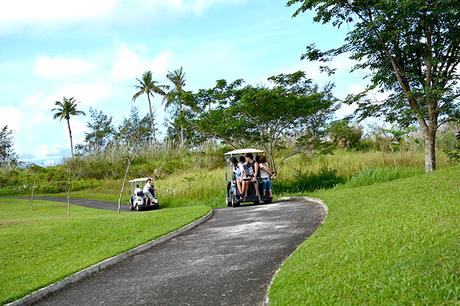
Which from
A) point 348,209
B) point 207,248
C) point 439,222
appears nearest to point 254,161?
point 348,209

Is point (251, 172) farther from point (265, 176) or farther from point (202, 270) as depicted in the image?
point (202, 270)

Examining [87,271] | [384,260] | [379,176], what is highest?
[379,176]

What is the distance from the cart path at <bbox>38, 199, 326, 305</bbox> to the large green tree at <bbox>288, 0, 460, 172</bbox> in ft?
28.6

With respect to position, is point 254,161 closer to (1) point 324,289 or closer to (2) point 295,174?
(2) point 295,174

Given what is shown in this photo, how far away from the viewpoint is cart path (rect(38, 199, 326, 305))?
7.08m

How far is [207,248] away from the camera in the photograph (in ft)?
34.6

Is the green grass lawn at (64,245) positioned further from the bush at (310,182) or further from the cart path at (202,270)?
the bush at (310,182)

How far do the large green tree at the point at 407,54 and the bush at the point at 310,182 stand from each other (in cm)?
446

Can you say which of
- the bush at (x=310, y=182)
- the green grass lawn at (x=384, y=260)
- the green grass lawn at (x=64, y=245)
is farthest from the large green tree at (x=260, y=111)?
the green grass lawn at (x=384, y=260)

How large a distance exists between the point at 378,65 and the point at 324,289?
56.8 ft

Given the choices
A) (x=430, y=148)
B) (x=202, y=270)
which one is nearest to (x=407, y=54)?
(x=430, y=148)

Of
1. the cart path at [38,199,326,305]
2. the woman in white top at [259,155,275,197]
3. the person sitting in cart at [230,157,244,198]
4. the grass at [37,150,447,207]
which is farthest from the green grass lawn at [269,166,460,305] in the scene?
the grass at [37,150,447,207]

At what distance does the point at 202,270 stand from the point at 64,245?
230 inches

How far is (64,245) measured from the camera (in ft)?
41.7
